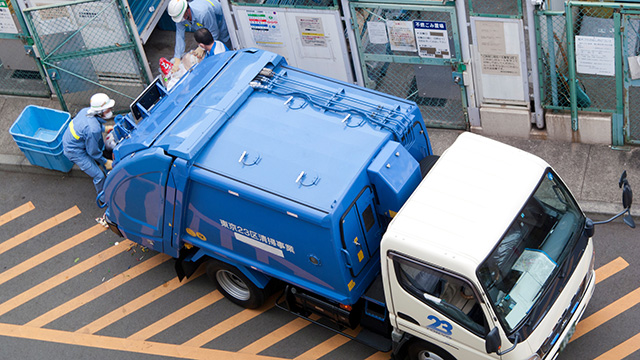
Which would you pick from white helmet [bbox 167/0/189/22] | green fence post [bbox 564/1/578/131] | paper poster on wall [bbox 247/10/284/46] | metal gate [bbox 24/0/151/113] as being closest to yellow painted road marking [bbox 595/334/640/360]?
green fence post [bbox 564/1/578/131]

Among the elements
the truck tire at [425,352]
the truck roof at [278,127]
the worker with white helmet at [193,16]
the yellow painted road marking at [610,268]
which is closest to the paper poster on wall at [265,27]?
the worker with white helmet at [193,16]

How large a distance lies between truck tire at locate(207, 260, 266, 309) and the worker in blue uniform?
3136 mm

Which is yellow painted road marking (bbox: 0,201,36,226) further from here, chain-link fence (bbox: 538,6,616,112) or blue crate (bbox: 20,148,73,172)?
chain-link fence (bbox: 538,6,616,112)

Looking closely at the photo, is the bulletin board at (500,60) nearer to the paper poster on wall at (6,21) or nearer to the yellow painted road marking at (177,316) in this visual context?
the yellow painted road marking at (177,316)

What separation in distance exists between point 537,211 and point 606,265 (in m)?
2.25

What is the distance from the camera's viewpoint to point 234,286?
9.26 m

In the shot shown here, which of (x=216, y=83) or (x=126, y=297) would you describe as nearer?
(x=216, y=83)

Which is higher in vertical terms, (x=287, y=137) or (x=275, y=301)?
(x=287, y=137)

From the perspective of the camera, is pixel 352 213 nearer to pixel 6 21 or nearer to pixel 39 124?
pixel 39 124

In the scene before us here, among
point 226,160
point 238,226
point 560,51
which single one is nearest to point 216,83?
point 226,160

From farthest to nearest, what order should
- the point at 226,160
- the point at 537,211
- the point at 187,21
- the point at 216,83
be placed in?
the point at 187,21, the point at 216,83, the point at 226,160, the point at 537,211

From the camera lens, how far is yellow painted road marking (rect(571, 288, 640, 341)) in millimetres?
8336

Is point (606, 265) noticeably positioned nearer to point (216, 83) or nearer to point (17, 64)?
point (216, 83)

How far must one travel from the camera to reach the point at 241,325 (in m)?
9.18
